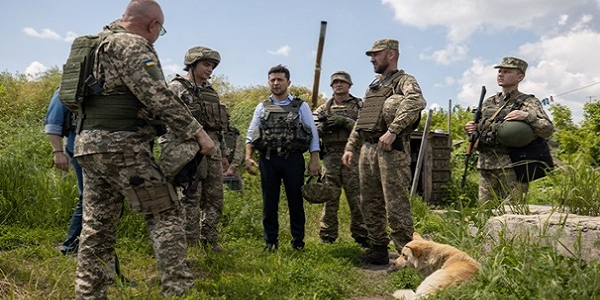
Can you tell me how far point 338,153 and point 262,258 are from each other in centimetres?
203

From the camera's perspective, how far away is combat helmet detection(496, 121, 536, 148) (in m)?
5.30

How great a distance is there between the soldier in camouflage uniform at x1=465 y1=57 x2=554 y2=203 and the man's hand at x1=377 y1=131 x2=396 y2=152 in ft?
4.62

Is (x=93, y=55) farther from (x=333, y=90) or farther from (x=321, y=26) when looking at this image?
(x=321, y=26)

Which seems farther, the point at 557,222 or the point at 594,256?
the point at 557,222

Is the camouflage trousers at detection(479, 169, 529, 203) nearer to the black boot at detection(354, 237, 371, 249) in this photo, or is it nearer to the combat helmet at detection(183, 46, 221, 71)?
the black boot at detection(354, 237, 371, 249)

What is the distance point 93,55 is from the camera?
3.32m

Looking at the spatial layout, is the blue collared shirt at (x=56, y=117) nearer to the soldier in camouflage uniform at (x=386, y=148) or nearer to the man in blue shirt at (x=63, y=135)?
the man in blue shirt at (x=63, y=135)

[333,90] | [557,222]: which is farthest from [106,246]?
[333,90]

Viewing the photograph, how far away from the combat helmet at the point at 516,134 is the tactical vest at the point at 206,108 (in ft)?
10.3

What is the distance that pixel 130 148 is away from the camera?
10.6ft

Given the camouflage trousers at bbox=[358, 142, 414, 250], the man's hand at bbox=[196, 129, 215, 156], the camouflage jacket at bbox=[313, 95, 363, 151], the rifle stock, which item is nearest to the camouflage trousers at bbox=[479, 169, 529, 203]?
the camouflage trousers at bbox=[358, 142, 414, 250]

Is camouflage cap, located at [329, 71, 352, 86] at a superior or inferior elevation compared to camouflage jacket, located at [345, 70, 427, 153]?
superior

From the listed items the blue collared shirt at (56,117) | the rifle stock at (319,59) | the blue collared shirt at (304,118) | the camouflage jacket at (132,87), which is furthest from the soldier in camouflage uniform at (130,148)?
the rifle stock at (319,59)

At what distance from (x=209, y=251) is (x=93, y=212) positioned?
69.9 inches
